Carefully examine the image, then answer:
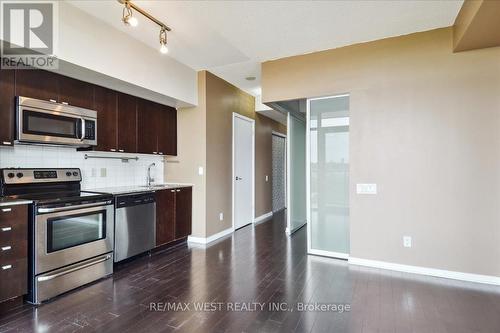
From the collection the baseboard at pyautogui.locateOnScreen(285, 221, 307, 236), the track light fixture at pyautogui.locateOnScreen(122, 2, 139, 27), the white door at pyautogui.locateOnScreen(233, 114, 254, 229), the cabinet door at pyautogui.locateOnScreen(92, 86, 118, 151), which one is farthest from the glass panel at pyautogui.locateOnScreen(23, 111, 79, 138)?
the baseboard at pyautogui.locateOnScreen(285, 221, 307, 236)

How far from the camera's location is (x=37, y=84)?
284cm

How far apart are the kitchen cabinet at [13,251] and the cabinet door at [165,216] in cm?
166

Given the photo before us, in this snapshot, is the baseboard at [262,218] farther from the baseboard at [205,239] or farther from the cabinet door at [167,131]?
the cabinet door at [167,131]

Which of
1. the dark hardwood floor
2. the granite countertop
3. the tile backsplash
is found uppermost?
the tile backsplash

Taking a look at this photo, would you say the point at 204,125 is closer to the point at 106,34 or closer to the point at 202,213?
the point at 202,213

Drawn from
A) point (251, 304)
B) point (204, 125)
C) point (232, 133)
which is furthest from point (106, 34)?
point (251, 304)

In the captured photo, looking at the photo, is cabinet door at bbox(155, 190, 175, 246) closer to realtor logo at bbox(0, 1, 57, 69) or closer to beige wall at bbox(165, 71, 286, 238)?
beige wall at bbox(165, 71, 286, 238)

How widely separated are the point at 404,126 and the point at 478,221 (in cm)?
129

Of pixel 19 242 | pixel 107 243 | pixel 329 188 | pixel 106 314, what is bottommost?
pixel 106 314

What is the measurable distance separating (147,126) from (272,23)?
2.30m

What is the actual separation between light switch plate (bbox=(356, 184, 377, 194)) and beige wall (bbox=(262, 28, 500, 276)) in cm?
6

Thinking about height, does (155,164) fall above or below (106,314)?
above

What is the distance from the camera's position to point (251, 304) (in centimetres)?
254

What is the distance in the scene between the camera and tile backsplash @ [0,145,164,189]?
297cm
